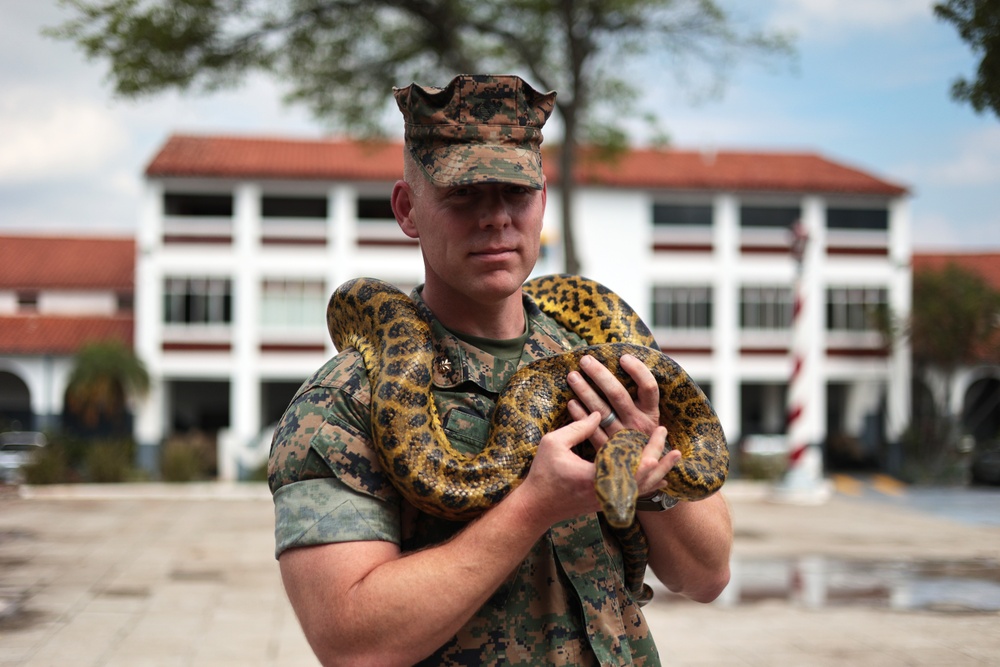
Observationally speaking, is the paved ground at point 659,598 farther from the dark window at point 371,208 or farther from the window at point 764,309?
the dark window at point 371,208

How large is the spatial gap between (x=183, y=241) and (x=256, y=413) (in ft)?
21.8

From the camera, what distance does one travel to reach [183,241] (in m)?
32.8

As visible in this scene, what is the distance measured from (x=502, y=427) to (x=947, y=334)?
103ft

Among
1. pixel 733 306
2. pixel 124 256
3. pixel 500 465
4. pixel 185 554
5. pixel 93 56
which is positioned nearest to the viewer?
pixel 500 465

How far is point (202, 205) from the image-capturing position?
34562 mm

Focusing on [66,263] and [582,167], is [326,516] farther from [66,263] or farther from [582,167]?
[66,263]

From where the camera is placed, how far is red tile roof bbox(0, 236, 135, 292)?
35500mm

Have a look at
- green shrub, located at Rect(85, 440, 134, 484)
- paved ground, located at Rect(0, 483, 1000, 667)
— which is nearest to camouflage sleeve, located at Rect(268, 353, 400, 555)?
paved ground, located at Rect(0, 483, 1000, 667)

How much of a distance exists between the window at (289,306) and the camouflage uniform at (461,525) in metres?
31.3

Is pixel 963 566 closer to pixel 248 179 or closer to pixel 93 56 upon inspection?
pixel 93 56

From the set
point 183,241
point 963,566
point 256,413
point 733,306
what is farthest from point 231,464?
point 963,566

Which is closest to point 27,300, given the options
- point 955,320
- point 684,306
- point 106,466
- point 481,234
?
point 106,466

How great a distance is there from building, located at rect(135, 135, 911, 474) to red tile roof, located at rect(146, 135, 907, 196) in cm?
9

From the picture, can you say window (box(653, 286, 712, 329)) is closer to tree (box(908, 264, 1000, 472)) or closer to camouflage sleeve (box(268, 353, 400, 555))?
tree (box(908, 264, 1000, 472))
